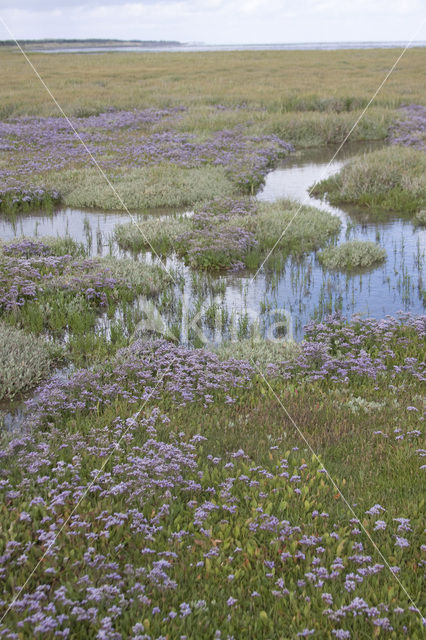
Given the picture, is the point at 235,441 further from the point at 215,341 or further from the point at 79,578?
the point at 215,341

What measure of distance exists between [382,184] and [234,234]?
6874mm

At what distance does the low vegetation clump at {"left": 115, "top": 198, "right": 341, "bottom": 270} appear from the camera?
12500mm

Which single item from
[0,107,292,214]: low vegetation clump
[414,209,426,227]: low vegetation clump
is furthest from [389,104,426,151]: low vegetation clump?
[414,209,426,227]: low vegetation clump

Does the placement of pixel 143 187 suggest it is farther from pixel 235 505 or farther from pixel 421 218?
pixel 235 505

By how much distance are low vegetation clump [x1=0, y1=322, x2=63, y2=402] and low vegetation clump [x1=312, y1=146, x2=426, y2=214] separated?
11464 millimetres

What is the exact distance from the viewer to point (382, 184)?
1786 centimetres

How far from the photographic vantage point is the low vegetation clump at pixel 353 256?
12.4 metres

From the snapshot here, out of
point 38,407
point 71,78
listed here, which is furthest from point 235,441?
point 71,78

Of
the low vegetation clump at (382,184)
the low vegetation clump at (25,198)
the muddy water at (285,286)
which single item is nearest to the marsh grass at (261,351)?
the muddy water at (285,286)

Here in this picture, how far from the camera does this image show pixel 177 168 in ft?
66.9

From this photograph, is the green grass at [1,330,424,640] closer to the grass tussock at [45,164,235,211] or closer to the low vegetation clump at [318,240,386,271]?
→ the low vegetation clump at [318,240,386,271]

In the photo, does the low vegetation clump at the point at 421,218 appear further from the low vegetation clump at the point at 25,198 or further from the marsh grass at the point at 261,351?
the low vegetation clump at the point at 25,198

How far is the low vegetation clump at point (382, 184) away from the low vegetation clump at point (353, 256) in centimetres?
442

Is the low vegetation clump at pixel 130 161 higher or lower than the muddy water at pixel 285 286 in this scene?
higher
